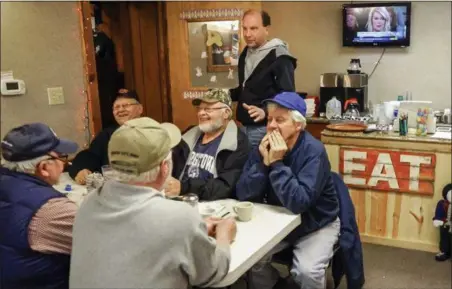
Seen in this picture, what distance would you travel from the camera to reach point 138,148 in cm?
132

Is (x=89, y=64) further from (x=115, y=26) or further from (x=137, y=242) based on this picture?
(x=137, y=242)

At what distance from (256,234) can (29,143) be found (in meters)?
0.85

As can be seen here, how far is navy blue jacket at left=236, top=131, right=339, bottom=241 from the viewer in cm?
196

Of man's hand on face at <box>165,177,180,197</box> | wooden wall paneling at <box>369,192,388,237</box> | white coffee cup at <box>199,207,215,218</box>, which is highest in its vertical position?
man's hand on face at <box>165,177,180,197</box>

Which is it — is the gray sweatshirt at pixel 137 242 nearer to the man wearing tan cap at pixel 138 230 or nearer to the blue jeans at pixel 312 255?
the man wearing tan cap at pixel 138 230

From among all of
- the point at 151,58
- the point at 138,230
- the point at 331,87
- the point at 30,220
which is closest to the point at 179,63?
the point at 151,58

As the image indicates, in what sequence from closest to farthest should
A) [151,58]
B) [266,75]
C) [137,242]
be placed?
1. [137,242]
2. [266,75]
3. [151,58]

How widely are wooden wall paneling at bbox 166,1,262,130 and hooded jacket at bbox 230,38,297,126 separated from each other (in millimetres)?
1256

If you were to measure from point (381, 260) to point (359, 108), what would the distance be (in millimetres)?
1276

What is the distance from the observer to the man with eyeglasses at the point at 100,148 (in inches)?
98.4

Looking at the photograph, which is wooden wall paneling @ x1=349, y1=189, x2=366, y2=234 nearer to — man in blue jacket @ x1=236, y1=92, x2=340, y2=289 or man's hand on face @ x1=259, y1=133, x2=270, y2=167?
man in blue jacket @ x1=236, y1=92, x2=340, y2=289


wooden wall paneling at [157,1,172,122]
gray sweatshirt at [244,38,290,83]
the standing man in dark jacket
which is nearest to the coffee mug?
the standing man in dark jacket

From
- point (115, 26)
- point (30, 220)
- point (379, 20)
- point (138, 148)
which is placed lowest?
point (30, 220)

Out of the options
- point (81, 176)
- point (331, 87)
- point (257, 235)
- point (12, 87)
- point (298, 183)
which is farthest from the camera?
point (331, 87)
